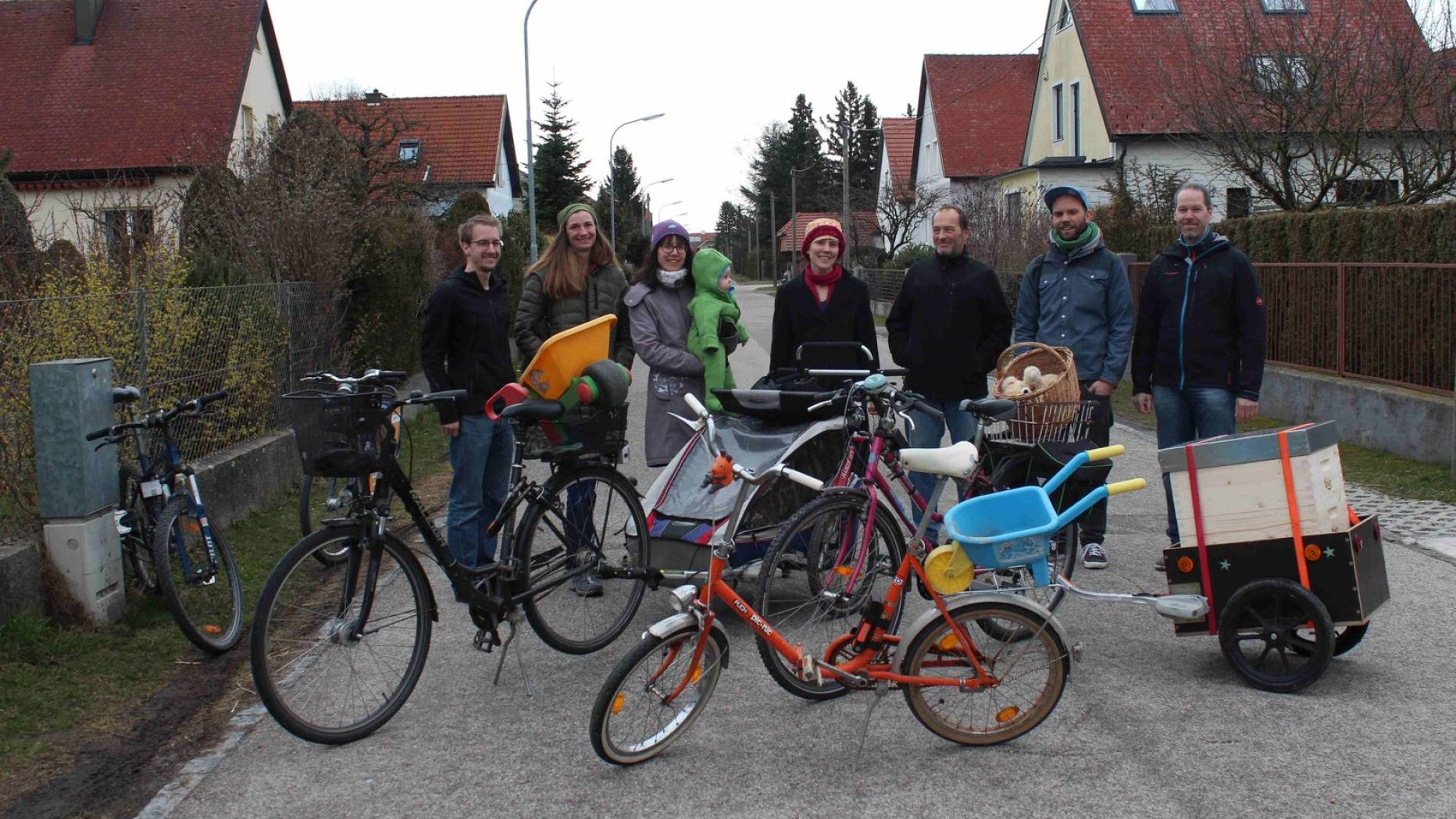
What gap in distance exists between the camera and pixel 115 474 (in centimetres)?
606

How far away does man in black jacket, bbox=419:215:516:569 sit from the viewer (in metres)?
6.01

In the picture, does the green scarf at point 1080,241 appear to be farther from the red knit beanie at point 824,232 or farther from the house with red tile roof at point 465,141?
A: the house with red tile roof at point 465,141

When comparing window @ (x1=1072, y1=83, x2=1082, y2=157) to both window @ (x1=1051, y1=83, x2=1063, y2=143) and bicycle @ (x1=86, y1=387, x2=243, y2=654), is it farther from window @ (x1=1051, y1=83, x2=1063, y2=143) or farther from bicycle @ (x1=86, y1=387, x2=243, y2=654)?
bicycle @ (x1=86, y1=387, x2=243, y2=654)

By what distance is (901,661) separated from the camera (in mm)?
4285

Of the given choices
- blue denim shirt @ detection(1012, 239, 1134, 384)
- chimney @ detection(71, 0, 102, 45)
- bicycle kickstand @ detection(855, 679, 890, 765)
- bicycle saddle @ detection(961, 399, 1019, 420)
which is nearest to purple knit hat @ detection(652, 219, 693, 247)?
blue denim shirt @ detection(1012, 239, 1134, 384)

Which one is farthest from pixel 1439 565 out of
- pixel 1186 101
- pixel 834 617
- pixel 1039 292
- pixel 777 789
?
pixel 1186 101

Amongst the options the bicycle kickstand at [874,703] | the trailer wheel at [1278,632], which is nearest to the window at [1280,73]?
the trailer wheel at [1278,632]

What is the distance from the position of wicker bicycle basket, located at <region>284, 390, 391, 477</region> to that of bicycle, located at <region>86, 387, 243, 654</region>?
1.65 metres

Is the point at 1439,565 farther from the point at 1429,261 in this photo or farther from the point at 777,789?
the point at 1429,261

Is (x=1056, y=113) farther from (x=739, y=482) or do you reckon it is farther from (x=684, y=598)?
(x=684, y=598)

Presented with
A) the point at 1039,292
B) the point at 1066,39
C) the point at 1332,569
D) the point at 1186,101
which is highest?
the point at 1066,39

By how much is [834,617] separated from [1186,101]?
16.5 meters

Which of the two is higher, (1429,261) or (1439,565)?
(1429,261)

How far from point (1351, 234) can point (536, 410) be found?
35.4 feet
